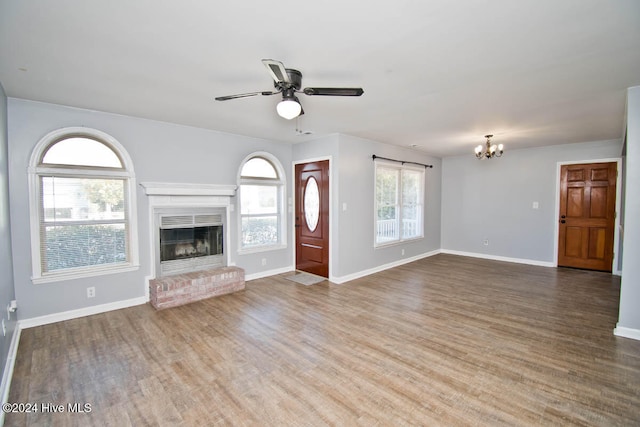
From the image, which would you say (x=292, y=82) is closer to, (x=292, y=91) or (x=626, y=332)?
(x=292, y=91)

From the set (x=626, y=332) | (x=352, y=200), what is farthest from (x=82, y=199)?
(x=626, y=332)

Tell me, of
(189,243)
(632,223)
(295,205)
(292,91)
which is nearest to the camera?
(292,91)

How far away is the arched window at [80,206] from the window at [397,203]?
4.15m

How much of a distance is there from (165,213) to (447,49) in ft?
13.1

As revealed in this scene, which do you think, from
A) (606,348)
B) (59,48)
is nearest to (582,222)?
(606,348)

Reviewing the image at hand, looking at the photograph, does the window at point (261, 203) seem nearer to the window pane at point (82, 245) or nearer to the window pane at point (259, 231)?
the window pane at point (259, 231)

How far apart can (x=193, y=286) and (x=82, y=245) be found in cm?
143

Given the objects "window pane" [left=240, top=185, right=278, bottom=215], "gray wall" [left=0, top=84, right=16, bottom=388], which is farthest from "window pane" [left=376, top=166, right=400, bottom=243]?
"gray wall" [left=0, top=84, right=16, bottom=388]

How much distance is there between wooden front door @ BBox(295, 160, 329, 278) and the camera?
17.2 feet

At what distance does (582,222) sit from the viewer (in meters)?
5.78

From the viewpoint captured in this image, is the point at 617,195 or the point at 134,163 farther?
the point at 617,195

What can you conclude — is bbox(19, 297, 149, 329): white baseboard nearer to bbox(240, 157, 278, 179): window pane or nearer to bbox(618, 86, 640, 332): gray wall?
bbox(240, 157, 278, 179): window pane

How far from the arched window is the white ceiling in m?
0.54

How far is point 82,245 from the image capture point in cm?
366
